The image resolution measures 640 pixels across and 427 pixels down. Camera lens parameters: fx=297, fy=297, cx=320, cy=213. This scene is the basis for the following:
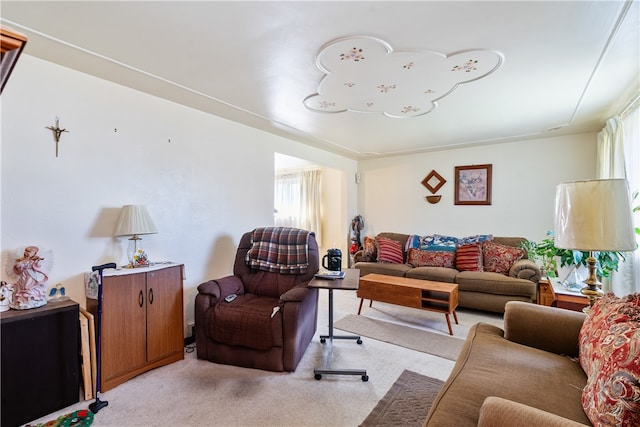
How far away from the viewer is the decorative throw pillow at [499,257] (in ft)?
12.9

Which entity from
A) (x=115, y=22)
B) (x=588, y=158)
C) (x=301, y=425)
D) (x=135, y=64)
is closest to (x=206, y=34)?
(x=115, y=22)

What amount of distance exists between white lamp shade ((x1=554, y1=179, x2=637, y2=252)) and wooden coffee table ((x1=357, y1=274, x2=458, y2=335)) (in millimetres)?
1628

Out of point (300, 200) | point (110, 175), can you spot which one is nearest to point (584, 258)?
point (110, 175)

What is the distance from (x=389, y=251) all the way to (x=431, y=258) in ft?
2.10

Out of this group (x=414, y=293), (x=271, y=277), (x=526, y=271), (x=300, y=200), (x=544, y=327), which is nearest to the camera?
(x=544, y=327)

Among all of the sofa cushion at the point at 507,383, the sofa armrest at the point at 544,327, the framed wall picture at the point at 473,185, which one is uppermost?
the framed wall picture at the point at 473,185

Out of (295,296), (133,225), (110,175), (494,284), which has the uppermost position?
(110,175)

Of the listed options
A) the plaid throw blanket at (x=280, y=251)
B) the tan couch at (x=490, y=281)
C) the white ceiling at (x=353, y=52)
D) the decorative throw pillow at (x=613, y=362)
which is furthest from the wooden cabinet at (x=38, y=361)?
the tan couch at (x=490, y=281)

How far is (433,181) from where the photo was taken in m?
5.13

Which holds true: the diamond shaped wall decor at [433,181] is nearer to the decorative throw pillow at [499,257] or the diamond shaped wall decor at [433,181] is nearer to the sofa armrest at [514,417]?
the decorative throw pillow at [499,257]

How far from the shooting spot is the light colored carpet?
182 cm

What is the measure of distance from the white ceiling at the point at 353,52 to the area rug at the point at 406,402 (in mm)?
2306

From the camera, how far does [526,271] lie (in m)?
3.55

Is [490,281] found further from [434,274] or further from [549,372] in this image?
[549,372]
